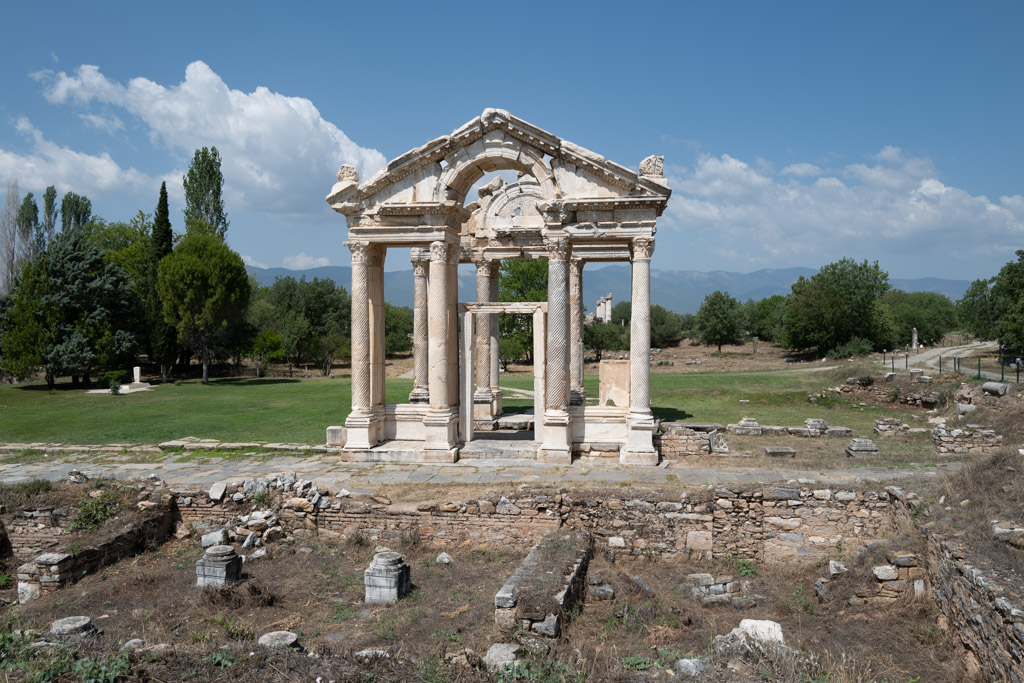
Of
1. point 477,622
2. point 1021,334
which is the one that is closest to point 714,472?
point 477,622

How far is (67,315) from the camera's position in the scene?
119ft

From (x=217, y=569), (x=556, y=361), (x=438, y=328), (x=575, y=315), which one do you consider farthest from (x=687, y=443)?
(x=217, y=569)

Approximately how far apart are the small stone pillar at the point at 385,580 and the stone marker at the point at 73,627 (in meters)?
3.42

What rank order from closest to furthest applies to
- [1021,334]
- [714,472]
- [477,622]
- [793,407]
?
[477,622] < [714,472] < [793,407] < [1021,334]

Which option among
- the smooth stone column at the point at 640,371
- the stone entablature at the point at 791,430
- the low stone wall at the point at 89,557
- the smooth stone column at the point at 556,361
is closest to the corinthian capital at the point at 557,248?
the smooth stone column at the point at 556,361

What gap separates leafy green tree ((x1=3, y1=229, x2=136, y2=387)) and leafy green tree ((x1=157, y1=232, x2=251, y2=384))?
303cm

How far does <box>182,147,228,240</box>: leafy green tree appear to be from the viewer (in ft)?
172

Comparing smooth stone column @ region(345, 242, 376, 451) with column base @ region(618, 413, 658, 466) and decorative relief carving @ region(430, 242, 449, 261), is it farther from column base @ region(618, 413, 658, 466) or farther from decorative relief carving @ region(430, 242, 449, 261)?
column base @ region(618, 413, 658, 466)

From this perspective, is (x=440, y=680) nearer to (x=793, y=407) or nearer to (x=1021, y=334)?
(x=793, y=407)

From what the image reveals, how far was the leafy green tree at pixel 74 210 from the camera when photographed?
203ft

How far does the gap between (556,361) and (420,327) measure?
6.26 metres

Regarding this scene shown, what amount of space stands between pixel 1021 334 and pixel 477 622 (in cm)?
3815

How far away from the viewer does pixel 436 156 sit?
1560 centimetres

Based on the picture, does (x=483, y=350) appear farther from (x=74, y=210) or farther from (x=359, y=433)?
(x=74, y=210)
